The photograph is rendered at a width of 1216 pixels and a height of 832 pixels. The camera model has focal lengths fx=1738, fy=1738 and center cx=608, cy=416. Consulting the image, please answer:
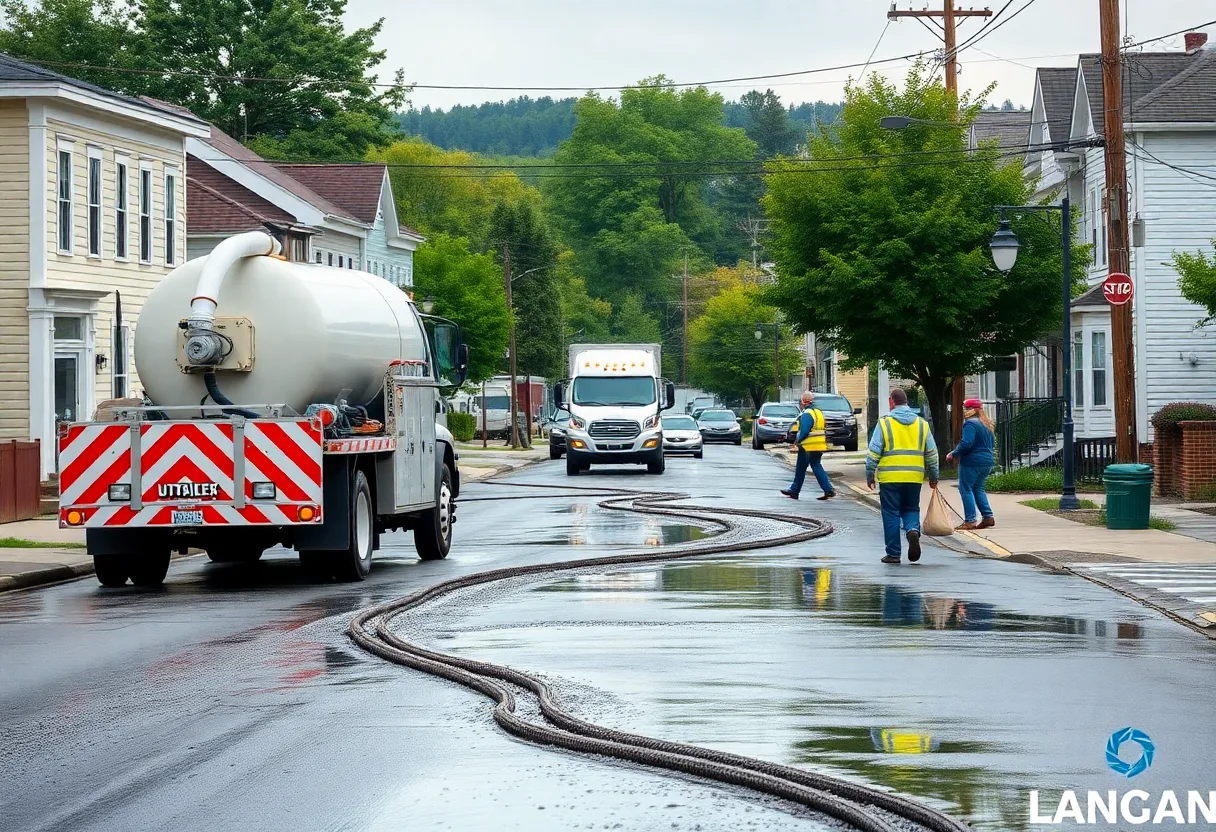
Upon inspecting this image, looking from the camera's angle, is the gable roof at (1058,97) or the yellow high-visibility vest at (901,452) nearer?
the yellow high-visibility vest at (901,452)

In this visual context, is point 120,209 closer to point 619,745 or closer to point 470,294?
point 470,294

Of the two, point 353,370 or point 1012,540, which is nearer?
point 353,370

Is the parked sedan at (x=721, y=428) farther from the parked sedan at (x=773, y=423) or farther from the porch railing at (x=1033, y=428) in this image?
the porch railing at (x=1033, y=428)

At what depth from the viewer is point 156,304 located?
57.6 ft

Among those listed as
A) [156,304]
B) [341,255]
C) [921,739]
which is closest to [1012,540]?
[156,304]

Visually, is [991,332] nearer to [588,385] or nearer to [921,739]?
[588,385]

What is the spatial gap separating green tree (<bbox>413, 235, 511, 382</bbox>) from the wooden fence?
32.4m

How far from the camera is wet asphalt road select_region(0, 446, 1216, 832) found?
7.35m

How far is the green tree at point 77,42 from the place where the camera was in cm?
7538

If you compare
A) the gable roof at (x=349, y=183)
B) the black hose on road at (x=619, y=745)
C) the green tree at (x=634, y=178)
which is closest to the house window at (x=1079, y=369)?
the gable roof at (x=349, y=183)

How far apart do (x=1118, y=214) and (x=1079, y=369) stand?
18263mm

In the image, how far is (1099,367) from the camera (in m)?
43.2

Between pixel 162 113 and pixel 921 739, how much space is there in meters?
31.9

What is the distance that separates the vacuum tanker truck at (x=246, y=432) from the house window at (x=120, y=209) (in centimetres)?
1874
